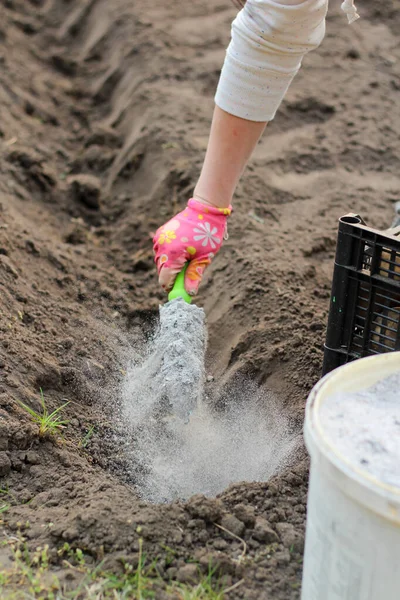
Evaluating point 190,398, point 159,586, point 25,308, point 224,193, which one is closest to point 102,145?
point 25,308

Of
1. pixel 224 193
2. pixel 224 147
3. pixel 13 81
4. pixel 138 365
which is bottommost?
pixel 138 365

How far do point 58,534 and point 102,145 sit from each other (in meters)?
3.27

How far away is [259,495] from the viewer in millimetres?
2266

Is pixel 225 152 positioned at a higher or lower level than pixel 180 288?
higher

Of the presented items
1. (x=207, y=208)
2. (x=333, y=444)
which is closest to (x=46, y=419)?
(x=207, y=208)

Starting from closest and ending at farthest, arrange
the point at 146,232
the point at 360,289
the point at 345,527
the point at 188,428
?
the point at 345,527, the point at 360,289, the point at 188,428, the point at 146,232

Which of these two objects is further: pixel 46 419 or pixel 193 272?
pixel 193 272

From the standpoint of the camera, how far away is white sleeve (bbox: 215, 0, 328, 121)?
7.65ft

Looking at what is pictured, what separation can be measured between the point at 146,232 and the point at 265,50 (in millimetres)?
1734

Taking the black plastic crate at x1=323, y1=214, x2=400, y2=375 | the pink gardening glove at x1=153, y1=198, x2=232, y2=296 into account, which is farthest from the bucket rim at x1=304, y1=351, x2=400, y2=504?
the pink gardening glove at x1=153, y1=198, x2=232, y2=296

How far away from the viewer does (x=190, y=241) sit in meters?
2.62

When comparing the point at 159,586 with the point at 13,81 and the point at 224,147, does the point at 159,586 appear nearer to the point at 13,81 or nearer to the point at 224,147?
the point at 224,147

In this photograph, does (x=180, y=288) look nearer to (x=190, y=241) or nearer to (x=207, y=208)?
(x=190, y=241)

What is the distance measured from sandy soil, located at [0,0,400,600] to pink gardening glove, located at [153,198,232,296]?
50 cm
